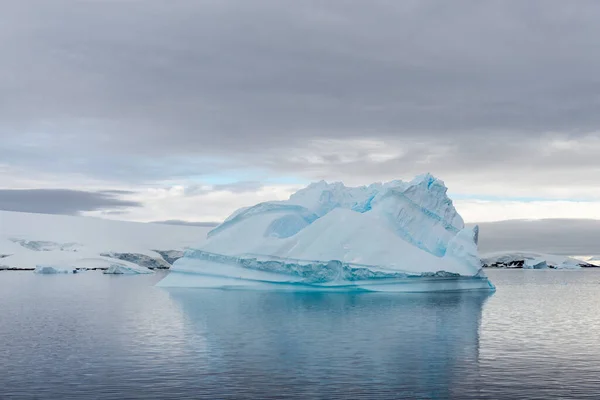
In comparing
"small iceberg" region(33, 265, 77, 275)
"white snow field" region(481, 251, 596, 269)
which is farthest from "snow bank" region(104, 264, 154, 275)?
"white snow field" region(481, 251, 596, 269)

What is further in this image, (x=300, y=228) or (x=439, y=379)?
(x=300, y=228)

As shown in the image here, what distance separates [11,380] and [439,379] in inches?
352

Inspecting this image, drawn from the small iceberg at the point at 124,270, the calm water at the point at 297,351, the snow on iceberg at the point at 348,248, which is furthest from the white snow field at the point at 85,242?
the calm water at the point at 297,351

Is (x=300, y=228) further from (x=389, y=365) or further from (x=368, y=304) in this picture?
(x=389, y=365)

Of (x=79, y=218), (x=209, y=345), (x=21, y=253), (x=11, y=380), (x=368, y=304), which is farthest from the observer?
(x=79, y=218)

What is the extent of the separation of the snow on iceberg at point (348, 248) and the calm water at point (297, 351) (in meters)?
3.44

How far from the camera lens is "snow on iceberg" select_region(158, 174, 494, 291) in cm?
3584

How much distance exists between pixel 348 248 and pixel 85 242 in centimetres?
6985

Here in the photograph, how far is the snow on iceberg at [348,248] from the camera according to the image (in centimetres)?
3584

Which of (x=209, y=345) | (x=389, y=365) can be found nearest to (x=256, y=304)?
(x=209, y=345)

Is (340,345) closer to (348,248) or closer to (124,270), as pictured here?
(348,248)

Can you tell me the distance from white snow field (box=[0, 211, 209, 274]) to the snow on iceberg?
124 ft

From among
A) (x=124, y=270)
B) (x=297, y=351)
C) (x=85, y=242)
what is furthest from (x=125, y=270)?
(x=297, y=351)

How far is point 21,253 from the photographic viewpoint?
8856cm
